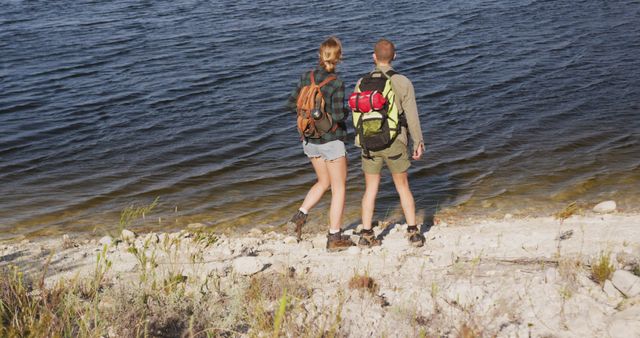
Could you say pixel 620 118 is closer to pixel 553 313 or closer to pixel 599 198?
pixel 599 198

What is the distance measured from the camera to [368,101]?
6559 millimetres

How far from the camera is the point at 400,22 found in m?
20.5

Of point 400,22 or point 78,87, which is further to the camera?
point 400,22

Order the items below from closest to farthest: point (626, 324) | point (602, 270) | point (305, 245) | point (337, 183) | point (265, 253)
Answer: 1. point (626, 324)
2. point (602, 270)
3. point (337, 183)
4. point (265, 253)
5. point (305, 245)

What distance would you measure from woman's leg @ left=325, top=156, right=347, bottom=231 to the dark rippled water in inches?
82.7

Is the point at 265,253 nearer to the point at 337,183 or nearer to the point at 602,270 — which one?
the point at 337,183

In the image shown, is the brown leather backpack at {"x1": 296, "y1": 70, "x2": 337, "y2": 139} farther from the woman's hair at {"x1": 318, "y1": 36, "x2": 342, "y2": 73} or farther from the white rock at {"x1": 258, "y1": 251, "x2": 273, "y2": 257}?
the white rock at {"x1": 258, "y1": 251, "x2": 273, "y2": 257}

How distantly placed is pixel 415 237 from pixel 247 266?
1.83 m

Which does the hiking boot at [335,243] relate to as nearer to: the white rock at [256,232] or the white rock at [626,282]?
the white rock at [256,232]

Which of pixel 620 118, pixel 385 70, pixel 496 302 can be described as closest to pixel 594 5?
pixel 620 118

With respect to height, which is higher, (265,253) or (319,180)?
(319,180)

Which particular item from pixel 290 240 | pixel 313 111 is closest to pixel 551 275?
pixel 313 111

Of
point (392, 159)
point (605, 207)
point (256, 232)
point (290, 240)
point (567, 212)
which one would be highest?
point (392, 159)

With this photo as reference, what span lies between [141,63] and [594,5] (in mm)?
12553
